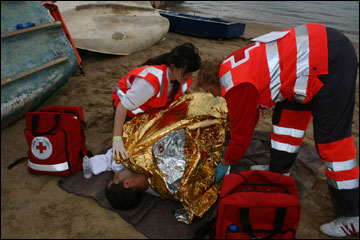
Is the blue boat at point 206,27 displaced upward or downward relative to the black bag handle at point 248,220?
upward

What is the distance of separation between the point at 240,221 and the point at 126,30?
14.8ft

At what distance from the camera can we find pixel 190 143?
197cm

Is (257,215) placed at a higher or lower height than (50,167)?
higher

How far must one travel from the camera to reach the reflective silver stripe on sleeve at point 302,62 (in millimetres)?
1453

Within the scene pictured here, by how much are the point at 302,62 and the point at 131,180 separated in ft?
4.71

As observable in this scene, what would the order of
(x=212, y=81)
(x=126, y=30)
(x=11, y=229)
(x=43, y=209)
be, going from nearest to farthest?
(x=212, y=81)
(x=11, y=229)
(x=43, y=209)
(x=126, y=30)

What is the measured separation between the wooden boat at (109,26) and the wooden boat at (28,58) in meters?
1.47

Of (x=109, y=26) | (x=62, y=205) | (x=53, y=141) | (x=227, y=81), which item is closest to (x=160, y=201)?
(x=62, y=205)

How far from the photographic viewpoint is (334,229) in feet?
→ 5.91

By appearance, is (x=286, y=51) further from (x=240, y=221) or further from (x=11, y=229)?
(x=11, y=229)

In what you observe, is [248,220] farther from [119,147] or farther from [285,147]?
[119,147]

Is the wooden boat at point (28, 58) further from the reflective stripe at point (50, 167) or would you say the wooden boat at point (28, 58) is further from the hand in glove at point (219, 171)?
the hand in glove at point (219, 171)

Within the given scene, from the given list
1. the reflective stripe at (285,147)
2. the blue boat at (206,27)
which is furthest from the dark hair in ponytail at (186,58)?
the blue boat at (206,27)

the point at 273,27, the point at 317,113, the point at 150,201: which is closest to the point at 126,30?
the point at 150,201
